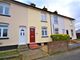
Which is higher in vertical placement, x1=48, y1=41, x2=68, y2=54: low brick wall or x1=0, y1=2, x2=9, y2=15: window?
x1=0, y1=2, x2=9, y2=15: window

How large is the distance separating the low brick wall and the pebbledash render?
5175mm

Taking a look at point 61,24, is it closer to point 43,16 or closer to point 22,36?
point 43,16

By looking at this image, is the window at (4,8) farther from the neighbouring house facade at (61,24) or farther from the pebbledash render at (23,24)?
the neighbouring house facade at (61,24)

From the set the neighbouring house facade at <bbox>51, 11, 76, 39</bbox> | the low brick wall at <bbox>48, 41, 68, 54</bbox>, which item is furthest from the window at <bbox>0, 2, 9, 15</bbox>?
the neighbouring house facade at <bbox>51, 11, 76, 39</bbox>

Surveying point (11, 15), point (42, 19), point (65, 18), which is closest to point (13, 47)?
point (11, 15)

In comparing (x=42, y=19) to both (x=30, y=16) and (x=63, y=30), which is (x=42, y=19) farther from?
(x=63, y=30)

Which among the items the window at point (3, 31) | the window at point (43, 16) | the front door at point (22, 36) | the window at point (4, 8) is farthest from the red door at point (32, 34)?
the window at point (4, 8)

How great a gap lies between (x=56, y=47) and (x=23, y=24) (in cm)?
661

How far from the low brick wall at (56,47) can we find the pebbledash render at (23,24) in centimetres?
517

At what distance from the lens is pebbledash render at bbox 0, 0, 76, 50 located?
18953 millimetres

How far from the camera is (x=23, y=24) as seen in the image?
855 inches

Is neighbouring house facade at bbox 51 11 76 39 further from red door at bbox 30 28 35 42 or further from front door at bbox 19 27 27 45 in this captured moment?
front door at bbox 19 27 27 45

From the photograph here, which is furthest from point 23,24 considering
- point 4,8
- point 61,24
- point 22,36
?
point 61,24

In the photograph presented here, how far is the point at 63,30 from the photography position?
3331 centimetres
